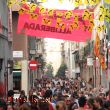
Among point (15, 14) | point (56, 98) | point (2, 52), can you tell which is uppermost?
point (15, 14)

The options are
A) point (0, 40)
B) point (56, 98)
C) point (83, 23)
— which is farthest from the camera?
point (0, 40)

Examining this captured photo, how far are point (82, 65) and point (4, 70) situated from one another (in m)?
67.2

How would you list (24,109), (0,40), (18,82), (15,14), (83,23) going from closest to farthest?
(24,109) < (83,23) < (0,40) < (15,14) < (18,82)

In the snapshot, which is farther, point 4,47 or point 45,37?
point 4,47

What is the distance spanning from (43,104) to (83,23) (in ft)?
33.1

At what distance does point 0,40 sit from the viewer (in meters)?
28.1

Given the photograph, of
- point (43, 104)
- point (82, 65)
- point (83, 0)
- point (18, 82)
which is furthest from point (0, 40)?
point (82, 65)

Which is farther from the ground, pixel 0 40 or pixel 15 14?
pixel 15 14

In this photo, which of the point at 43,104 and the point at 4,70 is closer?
the point at 43,104

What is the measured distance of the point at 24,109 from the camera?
12516 millimetres

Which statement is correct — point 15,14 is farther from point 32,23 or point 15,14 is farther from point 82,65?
point 82,65

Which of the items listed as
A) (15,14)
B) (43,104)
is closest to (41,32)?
(43,104)

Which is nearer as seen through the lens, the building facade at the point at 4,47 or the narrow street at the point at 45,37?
the narrow street at the point at 45,37

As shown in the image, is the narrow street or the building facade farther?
the building facade
